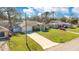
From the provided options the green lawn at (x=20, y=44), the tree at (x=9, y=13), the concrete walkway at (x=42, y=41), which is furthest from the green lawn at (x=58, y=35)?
the tree at (x=9, y=13)

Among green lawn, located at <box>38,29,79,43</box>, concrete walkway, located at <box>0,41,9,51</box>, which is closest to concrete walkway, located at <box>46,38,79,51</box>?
green lawn, located at <box>38,29,79,43</box>

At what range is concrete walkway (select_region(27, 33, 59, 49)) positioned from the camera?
251 cm

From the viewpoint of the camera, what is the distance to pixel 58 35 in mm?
2523

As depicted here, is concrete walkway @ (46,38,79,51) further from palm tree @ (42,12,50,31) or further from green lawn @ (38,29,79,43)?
palm tree @ (42,12,50,31)

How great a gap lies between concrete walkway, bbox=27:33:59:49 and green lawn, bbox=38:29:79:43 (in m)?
0.04
